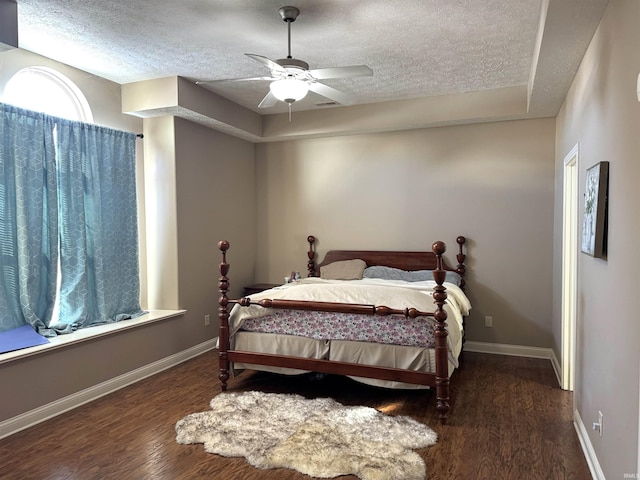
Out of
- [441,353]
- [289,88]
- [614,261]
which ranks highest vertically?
[289,88]

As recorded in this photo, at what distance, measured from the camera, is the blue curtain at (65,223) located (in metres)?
3.21

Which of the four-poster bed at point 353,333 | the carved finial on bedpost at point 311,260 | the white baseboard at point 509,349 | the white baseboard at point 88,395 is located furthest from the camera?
the carved finial on bedpost at point 311,260

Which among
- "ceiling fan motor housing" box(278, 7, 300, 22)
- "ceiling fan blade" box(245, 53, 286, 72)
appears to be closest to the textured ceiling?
"ceiling fan motor housing" box(278, 7, 300, 22)

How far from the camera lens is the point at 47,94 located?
3705 mm

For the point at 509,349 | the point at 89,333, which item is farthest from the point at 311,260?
the point at 89,333

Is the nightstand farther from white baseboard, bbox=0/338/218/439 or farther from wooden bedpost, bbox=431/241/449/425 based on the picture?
wooden bedpost, bbox=431/241/449/425

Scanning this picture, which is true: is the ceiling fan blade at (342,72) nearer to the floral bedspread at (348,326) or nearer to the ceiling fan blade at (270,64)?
the ceiling fan blade at (270,64)

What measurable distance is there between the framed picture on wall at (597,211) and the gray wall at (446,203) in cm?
224

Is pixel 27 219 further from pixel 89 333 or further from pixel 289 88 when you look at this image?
pixel 289 88

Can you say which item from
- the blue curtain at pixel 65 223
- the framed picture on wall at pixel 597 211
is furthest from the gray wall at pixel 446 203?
the framed picture on wall at pixel 597 211

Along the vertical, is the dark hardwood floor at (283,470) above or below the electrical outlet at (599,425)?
below

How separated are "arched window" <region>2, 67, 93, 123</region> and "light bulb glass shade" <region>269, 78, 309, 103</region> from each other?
207cm

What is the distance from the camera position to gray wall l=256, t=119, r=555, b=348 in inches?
179

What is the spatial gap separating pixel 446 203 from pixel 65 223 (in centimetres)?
370
